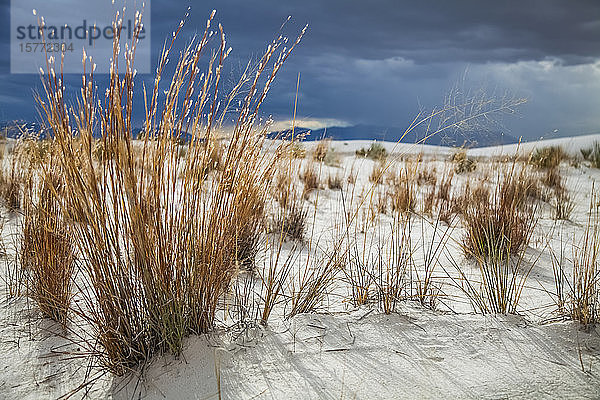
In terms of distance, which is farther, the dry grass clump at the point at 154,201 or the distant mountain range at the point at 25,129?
the distant mountain range at the point at 25,129

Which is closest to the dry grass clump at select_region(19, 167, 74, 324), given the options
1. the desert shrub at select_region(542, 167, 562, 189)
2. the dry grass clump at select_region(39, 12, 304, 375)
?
the dry grass clump at select_region(39, 12, 304, 375)

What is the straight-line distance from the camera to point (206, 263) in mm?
1631

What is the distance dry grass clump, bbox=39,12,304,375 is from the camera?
57.2 inches

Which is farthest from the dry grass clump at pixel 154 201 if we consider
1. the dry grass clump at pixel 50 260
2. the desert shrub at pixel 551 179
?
the desert shrub at pixel 551 179

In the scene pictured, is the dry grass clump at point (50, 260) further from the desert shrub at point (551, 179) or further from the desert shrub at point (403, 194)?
the desert shrub at point (551, 179)

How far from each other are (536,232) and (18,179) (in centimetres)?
410

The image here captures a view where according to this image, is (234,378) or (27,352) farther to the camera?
(27,352)

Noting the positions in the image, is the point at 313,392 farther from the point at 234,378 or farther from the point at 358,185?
the point at 358,185

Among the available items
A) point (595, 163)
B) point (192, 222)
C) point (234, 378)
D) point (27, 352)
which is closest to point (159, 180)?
point (192, 222)

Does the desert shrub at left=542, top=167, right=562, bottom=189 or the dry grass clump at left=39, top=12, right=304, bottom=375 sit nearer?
the dry grass clump at left=39, top=12, right=304, bottom=375

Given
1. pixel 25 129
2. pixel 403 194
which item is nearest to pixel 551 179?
pixel 403 194

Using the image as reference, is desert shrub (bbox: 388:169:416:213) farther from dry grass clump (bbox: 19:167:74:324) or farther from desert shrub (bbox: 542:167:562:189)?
desert shrub (bbox: 542:167:562:189)

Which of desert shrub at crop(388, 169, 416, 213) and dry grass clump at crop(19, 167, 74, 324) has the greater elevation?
desert shrub at crop(388, 169, 416, 213)

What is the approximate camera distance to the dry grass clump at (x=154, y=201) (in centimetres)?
145
